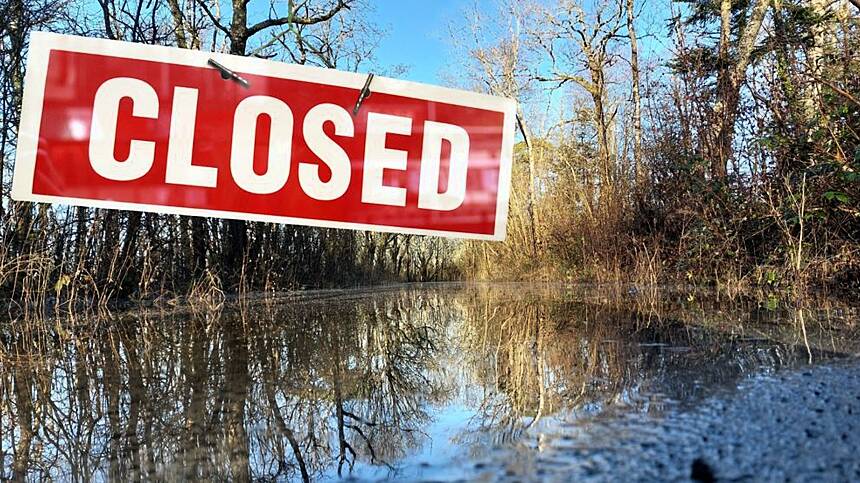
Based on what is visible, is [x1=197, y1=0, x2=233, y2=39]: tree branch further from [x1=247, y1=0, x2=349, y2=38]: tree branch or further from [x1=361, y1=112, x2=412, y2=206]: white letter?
[x1=361, y1=112, x2=412, y2=206]: white letter

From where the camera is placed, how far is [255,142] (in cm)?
110

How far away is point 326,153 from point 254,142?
0.16 metres

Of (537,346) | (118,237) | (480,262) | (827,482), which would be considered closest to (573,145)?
(480,262)

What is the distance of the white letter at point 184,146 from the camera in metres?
1.06

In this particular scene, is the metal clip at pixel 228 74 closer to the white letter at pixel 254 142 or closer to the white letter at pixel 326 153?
the white letter at pixel 254 142

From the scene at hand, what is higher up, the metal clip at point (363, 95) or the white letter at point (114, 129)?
the metal clip at point (363, 95)

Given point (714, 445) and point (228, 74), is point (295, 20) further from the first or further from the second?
point (714, 445)

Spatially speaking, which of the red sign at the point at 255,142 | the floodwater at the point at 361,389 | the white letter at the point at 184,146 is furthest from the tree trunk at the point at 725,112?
the white letter at the point at 184,146

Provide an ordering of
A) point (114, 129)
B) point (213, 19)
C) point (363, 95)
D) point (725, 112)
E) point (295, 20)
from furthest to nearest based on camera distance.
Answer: point (295, 20) < point (213, 19) < point (725, 112) < point (363, 95) < point (114, 129)

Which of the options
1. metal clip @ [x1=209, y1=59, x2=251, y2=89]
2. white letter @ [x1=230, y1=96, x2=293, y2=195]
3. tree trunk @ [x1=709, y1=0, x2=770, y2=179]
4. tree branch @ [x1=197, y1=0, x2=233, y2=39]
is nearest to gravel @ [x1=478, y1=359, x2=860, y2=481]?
white letter @ [x1=230, y1=96, x2=293, y2=195]

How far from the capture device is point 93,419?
2.81 ft

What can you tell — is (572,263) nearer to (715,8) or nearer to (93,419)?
(715,8)

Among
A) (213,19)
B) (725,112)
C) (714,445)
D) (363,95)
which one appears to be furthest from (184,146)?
(213,19)

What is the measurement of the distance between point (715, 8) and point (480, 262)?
7.11m
